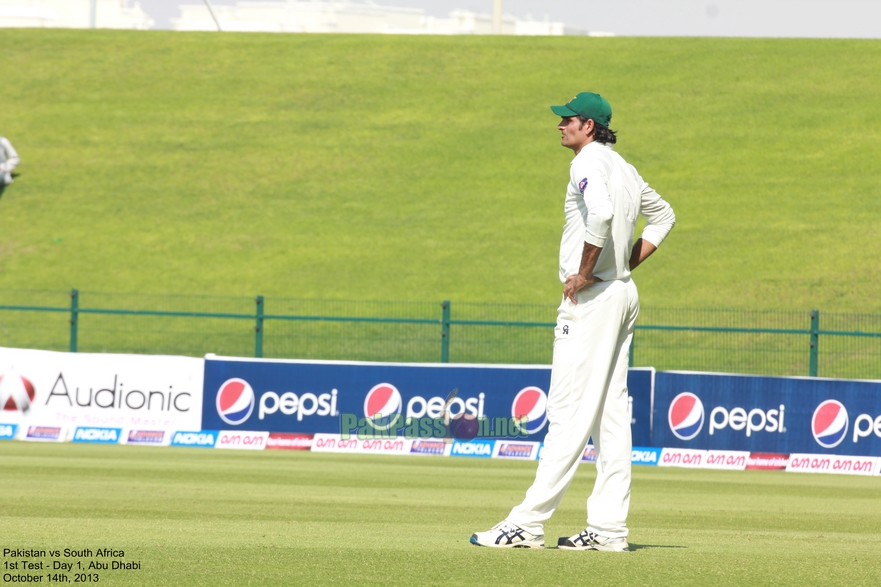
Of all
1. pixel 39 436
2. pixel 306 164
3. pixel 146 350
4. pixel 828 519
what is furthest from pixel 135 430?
pixel 306 164

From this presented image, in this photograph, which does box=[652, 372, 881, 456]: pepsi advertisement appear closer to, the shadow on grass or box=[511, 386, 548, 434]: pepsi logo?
box=[511, 386, 548, 434]: pepsi logo

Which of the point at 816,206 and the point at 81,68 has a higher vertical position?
the point at 81,68

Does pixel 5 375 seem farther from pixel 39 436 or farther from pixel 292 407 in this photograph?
pixel 292 407

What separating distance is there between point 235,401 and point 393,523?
38.6 feet

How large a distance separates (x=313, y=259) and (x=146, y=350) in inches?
242

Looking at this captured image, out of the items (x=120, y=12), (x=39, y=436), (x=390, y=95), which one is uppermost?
(x=120, y=12)

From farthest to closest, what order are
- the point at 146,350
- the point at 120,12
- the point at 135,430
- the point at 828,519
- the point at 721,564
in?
the point at 120,12 → the point at 146,350 → the point at 135,430 → the point at 828,519 → the point at 721,564

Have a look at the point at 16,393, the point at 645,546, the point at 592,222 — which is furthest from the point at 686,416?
the point at 592,222

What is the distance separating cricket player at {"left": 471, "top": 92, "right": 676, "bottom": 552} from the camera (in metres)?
5.92

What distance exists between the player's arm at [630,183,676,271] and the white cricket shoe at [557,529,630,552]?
137cm

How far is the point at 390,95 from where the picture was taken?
148ft

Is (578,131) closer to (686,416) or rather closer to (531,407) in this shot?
(531,407)

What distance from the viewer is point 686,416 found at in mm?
18391

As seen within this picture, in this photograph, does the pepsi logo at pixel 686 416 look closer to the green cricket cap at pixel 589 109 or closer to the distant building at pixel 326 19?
the green cricket cap at pixel 589 109
